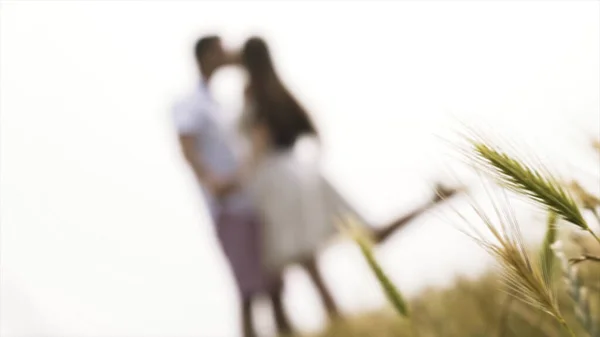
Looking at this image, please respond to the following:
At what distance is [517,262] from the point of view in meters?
0.32

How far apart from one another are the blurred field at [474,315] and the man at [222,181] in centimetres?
69

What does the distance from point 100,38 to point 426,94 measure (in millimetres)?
1178

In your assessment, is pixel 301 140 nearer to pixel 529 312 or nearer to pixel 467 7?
pixel 467 7

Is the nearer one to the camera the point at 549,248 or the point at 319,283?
the point at 549,248

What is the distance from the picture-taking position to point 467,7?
1546 mm

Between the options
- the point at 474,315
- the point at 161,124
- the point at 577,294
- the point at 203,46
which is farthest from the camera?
the point at 161,124

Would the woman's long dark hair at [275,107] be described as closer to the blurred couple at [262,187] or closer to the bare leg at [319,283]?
the blurred couple at [262,187]

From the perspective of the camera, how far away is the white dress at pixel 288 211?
Result: 1477 mm

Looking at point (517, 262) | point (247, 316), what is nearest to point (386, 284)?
point (517, 262)

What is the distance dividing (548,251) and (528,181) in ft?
0.20

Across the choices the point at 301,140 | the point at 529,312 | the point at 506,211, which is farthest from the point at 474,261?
the point at 301,140

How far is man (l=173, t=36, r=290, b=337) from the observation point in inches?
56.2

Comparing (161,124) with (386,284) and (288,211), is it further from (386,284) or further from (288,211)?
(386,284)

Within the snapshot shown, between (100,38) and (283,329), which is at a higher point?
(100,38)
